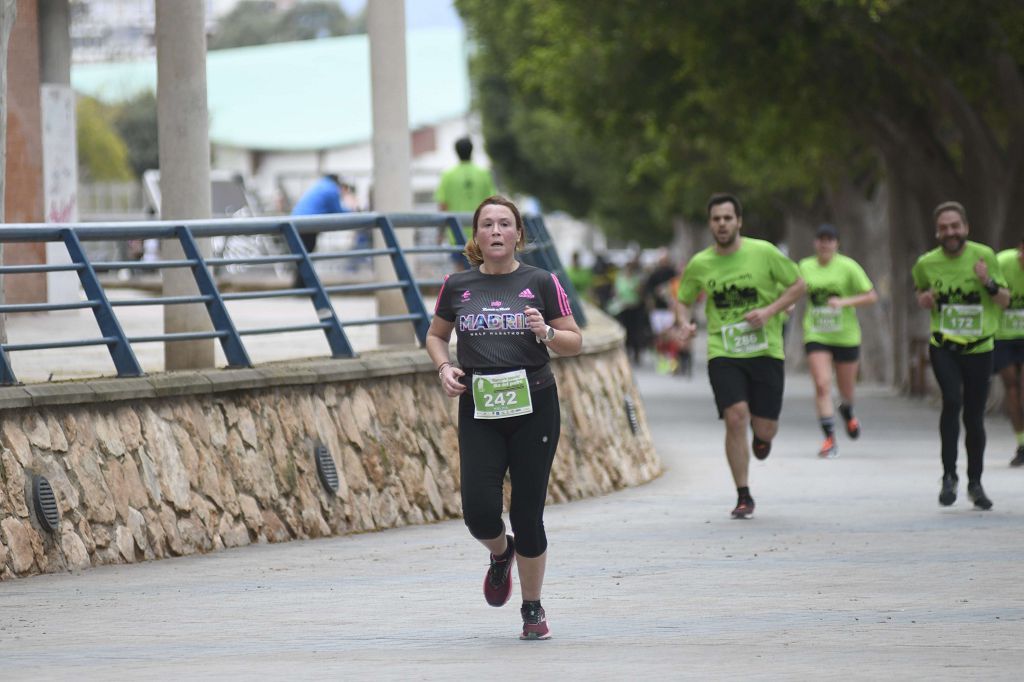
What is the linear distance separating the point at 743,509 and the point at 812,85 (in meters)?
14.4

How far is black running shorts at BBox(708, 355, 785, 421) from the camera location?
12.2 meters

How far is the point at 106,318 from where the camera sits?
10930 mm

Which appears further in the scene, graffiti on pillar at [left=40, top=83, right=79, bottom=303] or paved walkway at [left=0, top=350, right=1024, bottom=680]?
graffiti on pillar at [left=40, top=83, right=79, bottom=303]

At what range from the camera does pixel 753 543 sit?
35.8 feet

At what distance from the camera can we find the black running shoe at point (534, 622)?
7.74 m

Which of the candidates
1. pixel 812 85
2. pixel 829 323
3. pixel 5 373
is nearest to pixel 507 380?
pixel 5 373

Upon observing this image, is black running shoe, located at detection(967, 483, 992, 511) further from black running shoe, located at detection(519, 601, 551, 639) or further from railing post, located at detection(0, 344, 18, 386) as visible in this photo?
railing post, located at detection(0, 344, 18, 386)

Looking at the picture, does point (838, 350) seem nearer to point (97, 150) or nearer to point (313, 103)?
point (97, 150)

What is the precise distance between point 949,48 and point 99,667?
18.4 metres

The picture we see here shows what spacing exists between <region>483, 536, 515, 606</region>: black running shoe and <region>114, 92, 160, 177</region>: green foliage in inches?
3324

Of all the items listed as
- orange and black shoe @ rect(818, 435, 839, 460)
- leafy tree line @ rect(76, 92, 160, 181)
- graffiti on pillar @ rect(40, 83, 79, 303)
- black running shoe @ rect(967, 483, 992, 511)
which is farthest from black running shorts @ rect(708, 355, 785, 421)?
leafy tree line @ rect(76, 92, 160, 181)

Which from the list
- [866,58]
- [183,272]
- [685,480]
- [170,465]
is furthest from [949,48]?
[170,465]

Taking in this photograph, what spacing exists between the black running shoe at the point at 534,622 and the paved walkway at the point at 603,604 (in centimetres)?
6

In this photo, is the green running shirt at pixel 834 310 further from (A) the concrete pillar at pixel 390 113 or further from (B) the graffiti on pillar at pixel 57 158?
(B) the graffiti on pillar at pixel 57 158
